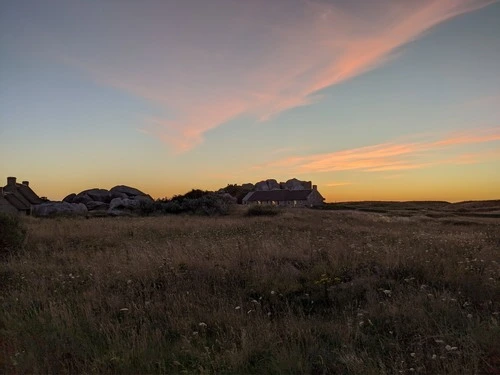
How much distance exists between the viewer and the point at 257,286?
7.65 m

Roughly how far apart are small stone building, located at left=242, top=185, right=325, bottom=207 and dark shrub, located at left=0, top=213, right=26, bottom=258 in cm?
7754

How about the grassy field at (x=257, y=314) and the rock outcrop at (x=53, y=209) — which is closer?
the grassy field at (x=257, y=314)

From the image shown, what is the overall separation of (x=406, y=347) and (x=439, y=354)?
42 cm

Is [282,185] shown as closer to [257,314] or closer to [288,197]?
[288,197]

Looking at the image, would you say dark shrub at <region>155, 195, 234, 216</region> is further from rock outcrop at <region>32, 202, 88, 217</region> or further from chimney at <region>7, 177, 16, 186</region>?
chimney at <region>7, 177, 16, 186</region>

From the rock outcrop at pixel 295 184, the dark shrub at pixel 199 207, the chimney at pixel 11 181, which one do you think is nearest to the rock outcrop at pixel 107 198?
the chimney at pixel 11 181

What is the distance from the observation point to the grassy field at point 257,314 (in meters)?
4.65

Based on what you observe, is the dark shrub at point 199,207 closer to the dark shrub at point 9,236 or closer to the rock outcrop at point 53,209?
the rock outcrop at point 53,209

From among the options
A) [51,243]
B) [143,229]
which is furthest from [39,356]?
[143,229]

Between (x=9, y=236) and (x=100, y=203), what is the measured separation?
155ft

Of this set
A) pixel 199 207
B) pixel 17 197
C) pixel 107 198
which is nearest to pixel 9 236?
pixel 199 207

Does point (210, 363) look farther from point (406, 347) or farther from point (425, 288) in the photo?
point (425, 288)

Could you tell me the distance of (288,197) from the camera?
95.1 metres

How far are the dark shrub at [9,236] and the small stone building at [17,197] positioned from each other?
3216 cm
